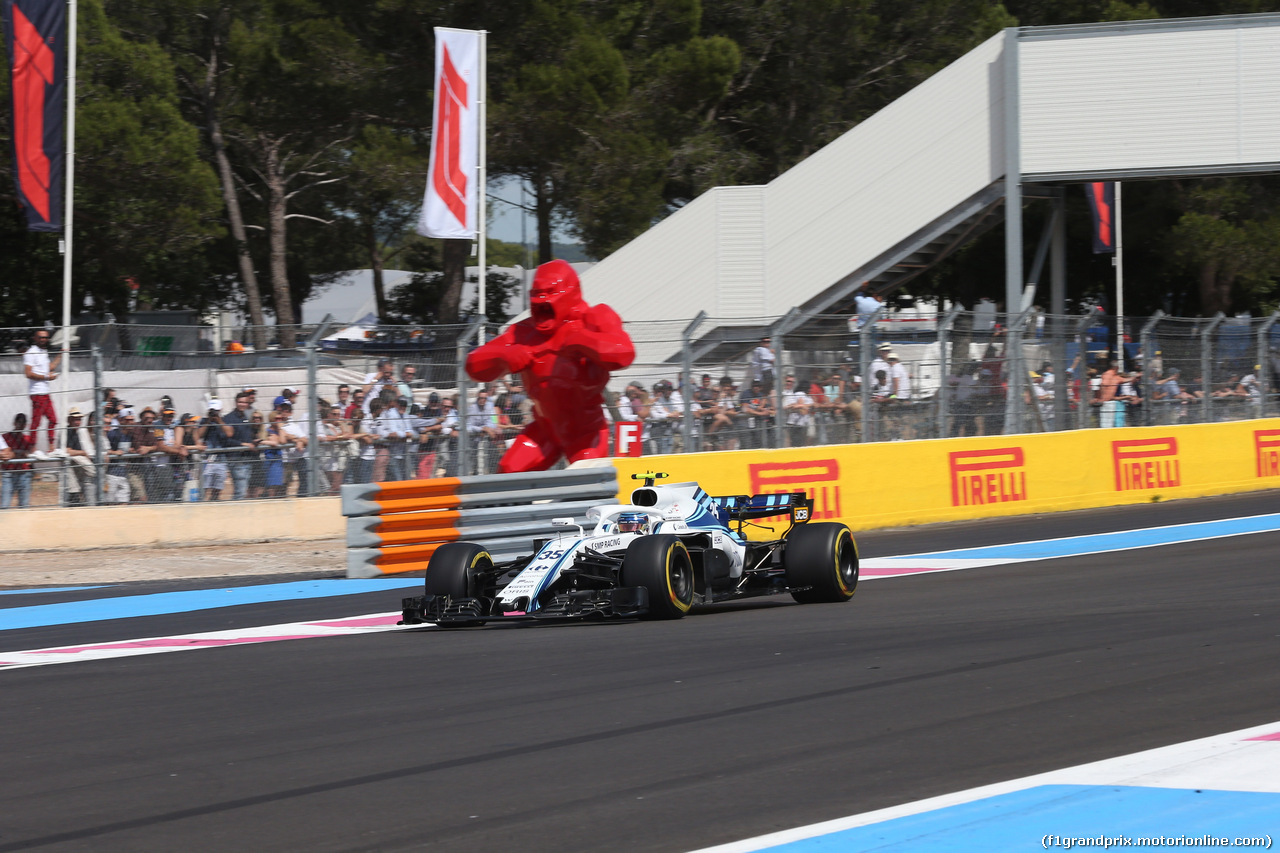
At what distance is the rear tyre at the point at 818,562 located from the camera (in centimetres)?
962

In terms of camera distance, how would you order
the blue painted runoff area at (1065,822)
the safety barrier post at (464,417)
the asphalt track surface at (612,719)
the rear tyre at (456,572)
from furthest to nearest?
the safety barrier post at (464,417)
the rear tyre at (456,572)
the asphalt track surface at (612,719)
the blue painted runoff area at (1065,822)

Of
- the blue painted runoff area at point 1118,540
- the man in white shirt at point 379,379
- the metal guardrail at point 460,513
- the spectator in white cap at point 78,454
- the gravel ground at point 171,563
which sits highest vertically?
the man in white shirt at point 379,379

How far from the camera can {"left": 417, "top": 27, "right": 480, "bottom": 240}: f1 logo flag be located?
755 inches

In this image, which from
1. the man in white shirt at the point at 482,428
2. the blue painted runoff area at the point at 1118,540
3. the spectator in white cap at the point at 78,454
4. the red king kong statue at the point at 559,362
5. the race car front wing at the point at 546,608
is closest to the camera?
the race car front wing at the point at 546,608

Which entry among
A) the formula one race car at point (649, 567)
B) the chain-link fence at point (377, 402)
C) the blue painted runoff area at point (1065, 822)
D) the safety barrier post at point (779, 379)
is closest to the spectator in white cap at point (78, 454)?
the chain-link fence at point (377, 402)

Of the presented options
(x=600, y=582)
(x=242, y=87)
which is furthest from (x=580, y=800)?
(x=242, y=87)

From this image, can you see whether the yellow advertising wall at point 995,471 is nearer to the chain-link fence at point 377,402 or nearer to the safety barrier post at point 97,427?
the chain-link fence at point 377,402

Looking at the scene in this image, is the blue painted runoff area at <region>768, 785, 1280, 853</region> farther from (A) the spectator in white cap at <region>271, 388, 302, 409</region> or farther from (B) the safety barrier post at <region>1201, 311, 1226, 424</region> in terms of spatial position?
(B) the safety barrier post at <region>1201, 311, 1226, 424</region>

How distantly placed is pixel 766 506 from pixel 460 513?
3516mm

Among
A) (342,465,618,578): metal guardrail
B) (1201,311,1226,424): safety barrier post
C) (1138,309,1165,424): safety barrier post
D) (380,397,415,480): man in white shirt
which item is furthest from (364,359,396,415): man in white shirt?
(1201,311,1226,424): safety barrier post

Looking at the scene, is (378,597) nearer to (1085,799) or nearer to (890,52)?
(1085,799)

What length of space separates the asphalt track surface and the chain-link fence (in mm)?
4648

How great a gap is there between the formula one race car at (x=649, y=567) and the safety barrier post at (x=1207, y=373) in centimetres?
1127

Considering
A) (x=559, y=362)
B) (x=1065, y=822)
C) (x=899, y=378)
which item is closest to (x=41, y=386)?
(x=559, y=362)
